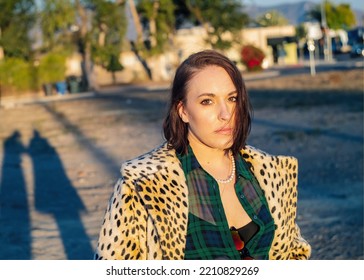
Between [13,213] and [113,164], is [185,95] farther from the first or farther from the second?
[113,164]

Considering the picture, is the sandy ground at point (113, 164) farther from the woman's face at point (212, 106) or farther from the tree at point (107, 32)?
the tree at point (107, 32)

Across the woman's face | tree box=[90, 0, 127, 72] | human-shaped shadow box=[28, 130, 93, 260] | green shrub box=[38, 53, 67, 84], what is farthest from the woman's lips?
tree box=[90, 0, 127, 72]

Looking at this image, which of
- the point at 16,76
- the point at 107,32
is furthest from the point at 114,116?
the point at 107,32

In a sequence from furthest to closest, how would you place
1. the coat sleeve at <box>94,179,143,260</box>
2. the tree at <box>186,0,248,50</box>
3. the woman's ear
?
the tree at <box>186,0,248,50</box> < the woman's ear < the coat sleeve at <box>94,179,143,260</box>

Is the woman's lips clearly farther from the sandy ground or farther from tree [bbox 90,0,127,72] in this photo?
tree [bbox 90,0,127,72]

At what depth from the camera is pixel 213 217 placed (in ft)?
8.16

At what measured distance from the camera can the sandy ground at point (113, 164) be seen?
8.75 m

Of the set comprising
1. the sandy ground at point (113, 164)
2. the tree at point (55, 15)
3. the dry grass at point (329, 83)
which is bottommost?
the dry grass at point (329, 83)

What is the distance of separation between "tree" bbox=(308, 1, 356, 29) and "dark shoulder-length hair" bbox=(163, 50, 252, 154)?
110 metres

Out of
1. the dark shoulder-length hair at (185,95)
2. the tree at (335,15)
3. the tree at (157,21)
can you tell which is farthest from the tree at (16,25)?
the tree at (335,15)

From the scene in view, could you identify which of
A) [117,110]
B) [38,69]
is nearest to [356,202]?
[117,110]

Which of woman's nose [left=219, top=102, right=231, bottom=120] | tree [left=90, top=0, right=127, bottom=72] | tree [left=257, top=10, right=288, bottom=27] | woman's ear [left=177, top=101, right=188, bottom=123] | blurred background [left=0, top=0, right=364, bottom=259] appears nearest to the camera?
woman's nose [left=219, top=102, right=231, bottom=120]

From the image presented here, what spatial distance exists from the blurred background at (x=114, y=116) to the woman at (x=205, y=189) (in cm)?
71

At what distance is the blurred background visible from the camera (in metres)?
9.55
